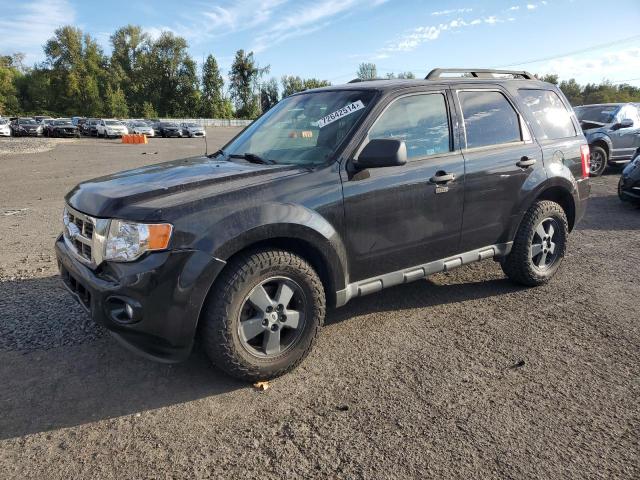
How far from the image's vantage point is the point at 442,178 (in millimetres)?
3676

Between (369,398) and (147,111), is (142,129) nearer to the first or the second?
(147,111)

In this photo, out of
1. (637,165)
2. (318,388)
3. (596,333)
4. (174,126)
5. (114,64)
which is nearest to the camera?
(318,388)

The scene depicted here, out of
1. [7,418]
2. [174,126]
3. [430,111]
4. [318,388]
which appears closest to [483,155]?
[430,111]

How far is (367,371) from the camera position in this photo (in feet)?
10.4

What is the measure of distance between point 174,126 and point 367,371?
1935 inches

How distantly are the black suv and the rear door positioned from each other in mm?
14

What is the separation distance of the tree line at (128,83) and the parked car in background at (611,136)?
73036 millimetres

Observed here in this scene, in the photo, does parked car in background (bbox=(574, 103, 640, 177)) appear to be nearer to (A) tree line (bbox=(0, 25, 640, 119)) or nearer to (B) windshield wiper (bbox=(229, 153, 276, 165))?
(B) windshield wiper (bbox=(229, 153, 276, 165))

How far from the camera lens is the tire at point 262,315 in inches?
111

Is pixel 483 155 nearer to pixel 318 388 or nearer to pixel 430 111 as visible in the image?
pixel 430 111

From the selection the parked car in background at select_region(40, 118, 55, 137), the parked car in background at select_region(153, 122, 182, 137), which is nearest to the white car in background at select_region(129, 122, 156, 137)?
the parked car in background at select_region(153, 122, 182, 137)

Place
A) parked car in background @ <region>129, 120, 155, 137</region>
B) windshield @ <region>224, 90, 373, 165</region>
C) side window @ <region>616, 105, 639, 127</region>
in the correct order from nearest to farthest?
windshield @ <region>224, 90, 373, 165</region>
side window @ <region>616, 105, 639, 127</region>
parked car in background @ <region>129, 120, 155, 137</region>

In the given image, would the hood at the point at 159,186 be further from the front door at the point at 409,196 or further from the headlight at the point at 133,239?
the front door at the point at 409,196

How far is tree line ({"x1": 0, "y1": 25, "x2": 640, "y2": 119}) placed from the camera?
273ft
